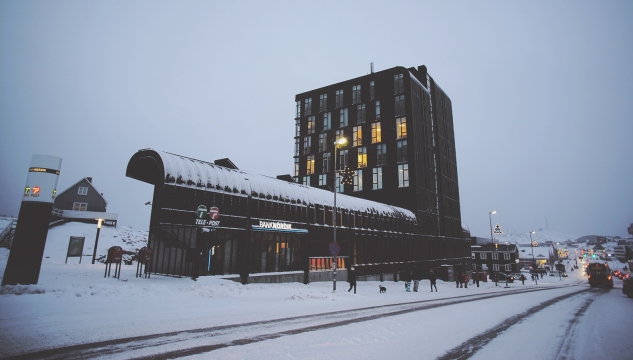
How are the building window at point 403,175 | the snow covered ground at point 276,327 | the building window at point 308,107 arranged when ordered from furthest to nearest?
the building window at point 308,107, the building window at point 403,175, the snow covered ground at point 276,327

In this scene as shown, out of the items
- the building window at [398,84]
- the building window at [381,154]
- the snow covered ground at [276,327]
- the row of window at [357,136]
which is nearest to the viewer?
the snow covered ground at [276,327]

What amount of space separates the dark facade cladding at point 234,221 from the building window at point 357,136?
23215 mm

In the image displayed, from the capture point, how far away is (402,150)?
54719 millimetres

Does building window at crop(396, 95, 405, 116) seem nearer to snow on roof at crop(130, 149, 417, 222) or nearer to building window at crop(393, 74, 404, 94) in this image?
building window at crop(393, 74, 404, 94)

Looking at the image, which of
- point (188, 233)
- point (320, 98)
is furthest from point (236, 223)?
point (320, 98)

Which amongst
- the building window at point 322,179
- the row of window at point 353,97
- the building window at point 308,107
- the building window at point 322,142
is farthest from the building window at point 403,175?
the building window at point 308,107

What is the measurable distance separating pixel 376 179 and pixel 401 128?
10100 mm

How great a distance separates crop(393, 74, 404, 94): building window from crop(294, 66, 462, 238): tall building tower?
0.59 feet

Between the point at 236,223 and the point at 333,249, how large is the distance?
27.0ft

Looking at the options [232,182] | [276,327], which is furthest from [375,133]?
[276,327]

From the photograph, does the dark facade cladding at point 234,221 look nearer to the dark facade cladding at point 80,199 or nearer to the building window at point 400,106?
the building window at point 400,106

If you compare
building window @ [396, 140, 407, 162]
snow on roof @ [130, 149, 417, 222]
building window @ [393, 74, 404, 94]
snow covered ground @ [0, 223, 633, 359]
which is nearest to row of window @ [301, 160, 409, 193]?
building window @ [396, 140, 407, 162]

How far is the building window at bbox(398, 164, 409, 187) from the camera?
53438mm

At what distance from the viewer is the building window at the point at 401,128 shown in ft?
180
